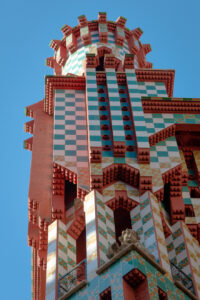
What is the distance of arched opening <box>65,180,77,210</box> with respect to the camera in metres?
16.0

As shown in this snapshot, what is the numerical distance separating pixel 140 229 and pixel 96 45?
8895 mm

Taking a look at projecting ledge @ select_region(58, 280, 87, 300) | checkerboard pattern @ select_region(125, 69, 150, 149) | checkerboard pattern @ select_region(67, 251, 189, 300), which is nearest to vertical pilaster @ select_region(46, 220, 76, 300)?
projecting ledge @ select_region(58, 280, 87, 300)

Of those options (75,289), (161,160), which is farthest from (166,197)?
(75,289)

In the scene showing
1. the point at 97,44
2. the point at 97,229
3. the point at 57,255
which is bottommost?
the point at 57,255

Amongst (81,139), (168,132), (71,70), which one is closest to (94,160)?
(81,139)

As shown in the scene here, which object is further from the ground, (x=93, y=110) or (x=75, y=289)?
(x=93, y=110)

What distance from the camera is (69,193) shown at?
16.4 metres

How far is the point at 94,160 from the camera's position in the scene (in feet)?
51.8

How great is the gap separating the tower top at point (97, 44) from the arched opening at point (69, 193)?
5.43 metres

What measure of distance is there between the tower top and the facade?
156cm

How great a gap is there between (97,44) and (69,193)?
23.0 feet

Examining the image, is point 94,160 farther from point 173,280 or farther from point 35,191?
point 173,280

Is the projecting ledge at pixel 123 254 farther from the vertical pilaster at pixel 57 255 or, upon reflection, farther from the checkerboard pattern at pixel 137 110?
the checkerboard pattern at pixel 137 110

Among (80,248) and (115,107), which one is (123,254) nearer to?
(80,248)
